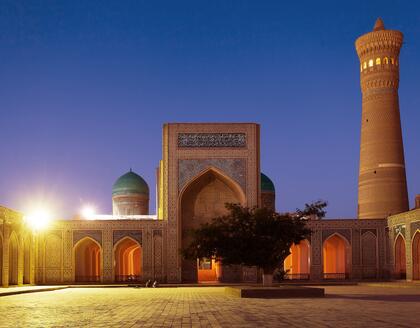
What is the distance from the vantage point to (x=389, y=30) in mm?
28984

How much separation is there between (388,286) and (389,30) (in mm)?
12943

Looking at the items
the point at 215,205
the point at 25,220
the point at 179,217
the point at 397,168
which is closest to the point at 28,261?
the point at 25,220

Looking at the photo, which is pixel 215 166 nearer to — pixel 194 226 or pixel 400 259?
pixel 194 226

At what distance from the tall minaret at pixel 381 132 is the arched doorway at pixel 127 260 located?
32.0ft

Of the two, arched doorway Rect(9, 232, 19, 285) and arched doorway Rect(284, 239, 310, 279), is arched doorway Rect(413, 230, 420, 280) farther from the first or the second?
arched doorway Rect(9, 232, 19, 285)

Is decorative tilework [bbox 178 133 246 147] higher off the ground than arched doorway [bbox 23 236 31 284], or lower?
higher

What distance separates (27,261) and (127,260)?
8.77 meters

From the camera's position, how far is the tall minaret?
92.8ft

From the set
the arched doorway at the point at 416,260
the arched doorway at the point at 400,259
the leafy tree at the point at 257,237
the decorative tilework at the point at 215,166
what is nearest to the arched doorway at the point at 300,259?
the arched doorway at the point at 400,259

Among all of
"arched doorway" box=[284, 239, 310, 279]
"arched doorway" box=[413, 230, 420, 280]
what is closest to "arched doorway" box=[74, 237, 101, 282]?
"arched doorway" box=[284, 239, 310, 279]

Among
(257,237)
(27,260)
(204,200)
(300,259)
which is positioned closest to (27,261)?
(27,260)

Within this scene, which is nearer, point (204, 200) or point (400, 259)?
point (400, 259)

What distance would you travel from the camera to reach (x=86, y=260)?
28.4 meters

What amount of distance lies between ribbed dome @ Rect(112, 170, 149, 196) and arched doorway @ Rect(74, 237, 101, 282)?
4849 millimetres
